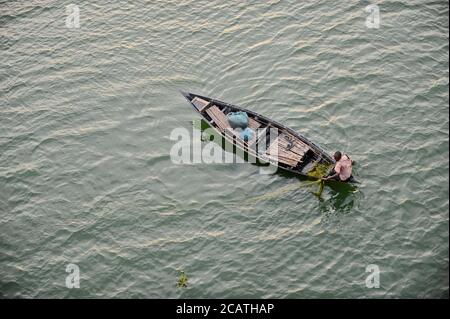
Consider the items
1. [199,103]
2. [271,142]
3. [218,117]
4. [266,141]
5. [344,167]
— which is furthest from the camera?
[199,103]

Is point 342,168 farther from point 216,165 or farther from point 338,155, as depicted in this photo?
point 216,165

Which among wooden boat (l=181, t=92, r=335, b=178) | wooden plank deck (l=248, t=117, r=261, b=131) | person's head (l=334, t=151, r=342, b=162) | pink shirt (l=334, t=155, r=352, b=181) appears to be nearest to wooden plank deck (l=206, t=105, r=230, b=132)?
wooden boat (l=181, t=92, r=335, b=178)

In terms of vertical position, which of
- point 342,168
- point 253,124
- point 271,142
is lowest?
point 342,168

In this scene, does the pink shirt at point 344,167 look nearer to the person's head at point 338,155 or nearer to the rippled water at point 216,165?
the person's head at point 338,155

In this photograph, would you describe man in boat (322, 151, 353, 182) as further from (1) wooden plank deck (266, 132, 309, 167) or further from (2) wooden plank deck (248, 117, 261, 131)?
(2) wooden plank deck (248, 117, 261, 131)

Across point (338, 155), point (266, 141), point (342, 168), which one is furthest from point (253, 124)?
point (342, 168)

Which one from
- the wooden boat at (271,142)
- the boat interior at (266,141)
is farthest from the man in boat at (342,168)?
the boat interior at (266,141)
